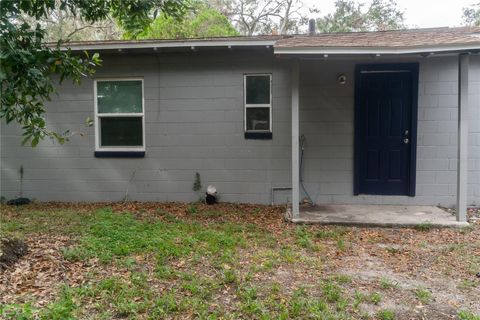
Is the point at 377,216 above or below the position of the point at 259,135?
below

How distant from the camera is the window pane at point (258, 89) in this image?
666 centimetres

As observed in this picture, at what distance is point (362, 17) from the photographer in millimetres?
21500

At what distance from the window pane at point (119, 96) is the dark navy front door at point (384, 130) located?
395 centimetres

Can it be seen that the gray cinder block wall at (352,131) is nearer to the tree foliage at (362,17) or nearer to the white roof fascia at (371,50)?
the white roof fascia at (371,50)

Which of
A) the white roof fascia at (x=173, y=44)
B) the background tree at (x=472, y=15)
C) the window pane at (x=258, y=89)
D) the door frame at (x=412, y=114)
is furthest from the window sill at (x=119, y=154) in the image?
the background tree at (x=472, y=15)

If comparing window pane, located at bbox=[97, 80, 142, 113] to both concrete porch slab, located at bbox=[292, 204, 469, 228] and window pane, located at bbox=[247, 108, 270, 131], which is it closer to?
window pane, located at bbox=[247, 108, 270, 131]

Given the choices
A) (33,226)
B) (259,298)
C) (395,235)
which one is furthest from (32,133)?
(395,235)

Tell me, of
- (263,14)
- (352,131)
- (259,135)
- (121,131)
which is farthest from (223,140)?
(263,14)

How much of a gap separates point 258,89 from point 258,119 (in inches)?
20.9

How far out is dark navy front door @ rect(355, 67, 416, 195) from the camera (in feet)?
20.8

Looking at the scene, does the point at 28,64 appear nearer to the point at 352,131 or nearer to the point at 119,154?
the point at 119,154

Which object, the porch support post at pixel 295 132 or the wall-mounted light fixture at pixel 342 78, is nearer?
the porch support post at pixel 295 132

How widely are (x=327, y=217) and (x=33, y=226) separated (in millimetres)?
4138

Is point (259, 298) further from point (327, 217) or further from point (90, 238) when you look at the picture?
point (327, 217)
